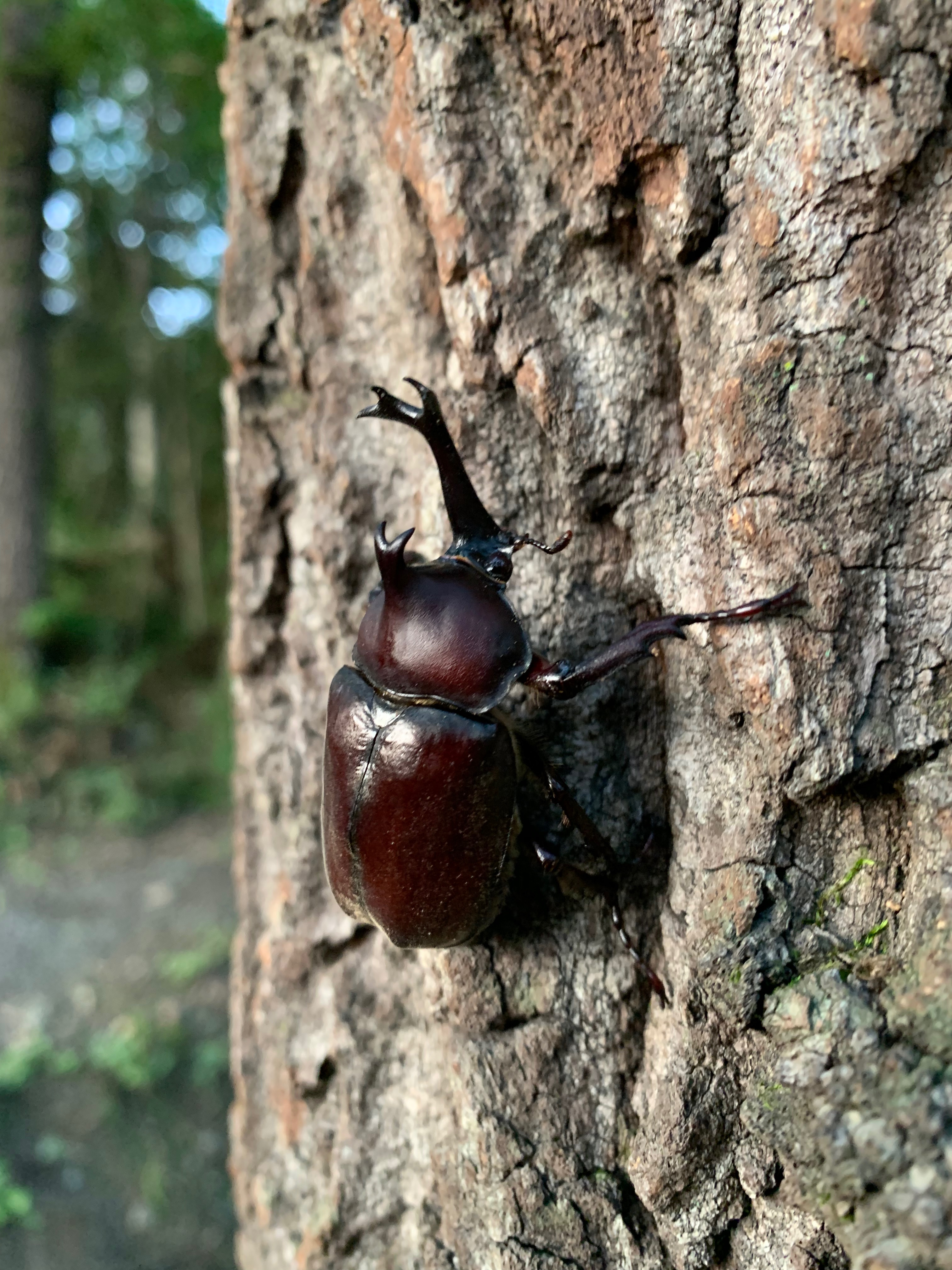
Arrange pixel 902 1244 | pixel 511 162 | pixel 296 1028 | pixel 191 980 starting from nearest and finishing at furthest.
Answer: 1. pixel 902 1244
2. pixel 511 162
3. pixel 296 1028
4. pixel 191 980

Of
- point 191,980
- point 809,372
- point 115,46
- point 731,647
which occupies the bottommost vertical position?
point 191,980

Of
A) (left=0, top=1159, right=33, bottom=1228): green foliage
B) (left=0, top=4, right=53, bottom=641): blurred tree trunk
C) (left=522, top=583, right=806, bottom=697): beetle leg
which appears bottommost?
(left=0, top=1159, right=33, bottom=1228): green foliage

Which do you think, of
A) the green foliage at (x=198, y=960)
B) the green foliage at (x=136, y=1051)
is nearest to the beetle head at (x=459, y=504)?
the green foliage at (x=136, y=1051)

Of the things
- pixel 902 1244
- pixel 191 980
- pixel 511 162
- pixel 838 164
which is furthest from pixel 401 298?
pixel 191 980

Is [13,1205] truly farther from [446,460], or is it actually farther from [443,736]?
[446,460]

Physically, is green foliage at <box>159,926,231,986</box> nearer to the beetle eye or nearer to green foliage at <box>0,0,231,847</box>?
green foliage at <box>0,0,231,847</box>

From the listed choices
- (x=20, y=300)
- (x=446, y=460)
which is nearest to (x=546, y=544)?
(x=446, y=460)

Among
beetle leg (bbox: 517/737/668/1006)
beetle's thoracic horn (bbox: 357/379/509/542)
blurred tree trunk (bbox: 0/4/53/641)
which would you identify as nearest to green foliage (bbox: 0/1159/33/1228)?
beetle leg (bbox: 517/737/668/1006)

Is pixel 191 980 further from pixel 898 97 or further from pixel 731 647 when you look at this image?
pixel 898 97
